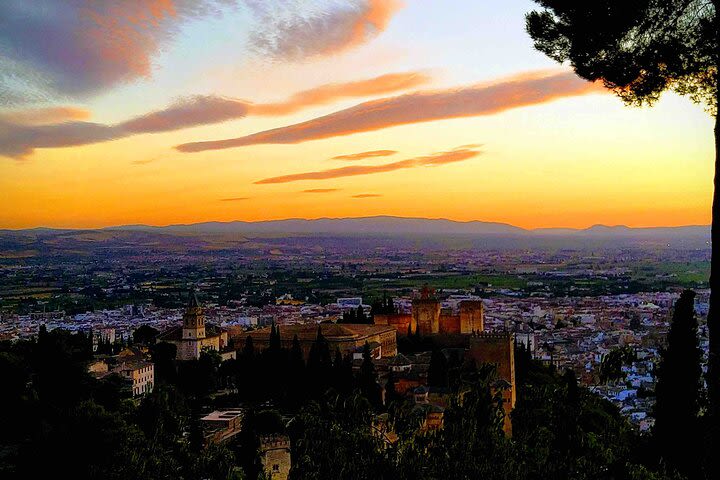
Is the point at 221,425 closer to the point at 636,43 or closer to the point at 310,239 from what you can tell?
the point at 636,43

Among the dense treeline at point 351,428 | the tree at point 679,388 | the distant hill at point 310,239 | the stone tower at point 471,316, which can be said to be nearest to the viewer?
the dense treeline at point 351,428

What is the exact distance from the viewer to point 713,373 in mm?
4359

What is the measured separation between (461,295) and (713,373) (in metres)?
68.1

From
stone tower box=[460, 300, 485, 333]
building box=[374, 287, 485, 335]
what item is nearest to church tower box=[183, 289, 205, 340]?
building box=[374, 287, 485, 335]

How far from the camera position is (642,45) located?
5219 mm

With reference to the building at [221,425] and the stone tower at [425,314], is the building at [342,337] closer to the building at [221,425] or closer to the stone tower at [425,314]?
the stone tower at [425,314]

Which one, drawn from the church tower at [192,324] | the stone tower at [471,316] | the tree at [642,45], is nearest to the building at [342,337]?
the church tower at [192,324]

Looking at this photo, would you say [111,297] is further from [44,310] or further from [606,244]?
[606,244]

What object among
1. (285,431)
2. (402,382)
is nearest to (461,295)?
(402,382)

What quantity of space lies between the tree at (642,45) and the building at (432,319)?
28673 mm

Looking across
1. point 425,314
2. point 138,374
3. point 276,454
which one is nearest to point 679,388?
point 276,454

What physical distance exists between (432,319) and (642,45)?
29.8m

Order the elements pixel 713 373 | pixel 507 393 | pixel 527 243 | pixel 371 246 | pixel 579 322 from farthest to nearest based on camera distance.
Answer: pixel 527 243, pixel 371 246, pixel 579 322, pixel 507 393, pixel 713 373

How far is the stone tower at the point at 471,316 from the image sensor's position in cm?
3388
